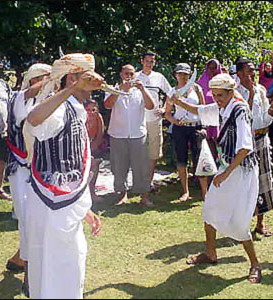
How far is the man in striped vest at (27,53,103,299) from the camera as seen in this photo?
9.94ft

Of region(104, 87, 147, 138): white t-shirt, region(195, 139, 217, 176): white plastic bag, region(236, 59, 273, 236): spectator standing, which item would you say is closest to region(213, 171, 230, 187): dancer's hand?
region(236, 59, 273, 236): spectator standing

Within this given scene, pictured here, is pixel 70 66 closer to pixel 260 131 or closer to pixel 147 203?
pixel 260 131

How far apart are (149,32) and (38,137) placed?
22.3 feet

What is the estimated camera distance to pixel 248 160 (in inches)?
183

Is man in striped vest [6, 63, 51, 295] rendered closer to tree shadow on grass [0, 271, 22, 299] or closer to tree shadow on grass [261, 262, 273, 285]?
tree shadow on grass [0, 271, 22, 299]

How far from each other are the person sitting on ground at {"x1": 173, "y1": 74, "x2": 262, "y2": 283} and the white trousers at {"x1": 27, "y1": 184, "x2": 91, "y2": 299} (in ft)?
5.13

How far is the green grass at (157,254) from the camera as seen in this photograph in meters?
4.45

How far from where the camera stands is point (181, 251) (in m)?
5.47

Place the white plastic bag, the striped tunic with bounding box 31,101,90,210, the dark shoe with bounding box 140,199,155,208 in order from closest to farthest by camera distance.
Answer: the striped tunic with bounding box 31,101,90,210, the white plastic bag, the dark shoe with bounding box 140,199,155,208

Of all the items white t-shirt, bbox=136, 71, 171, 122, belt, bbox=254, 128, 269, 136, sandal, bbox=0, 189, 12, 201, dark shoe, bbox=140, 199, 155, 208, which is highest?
white t-shirt, bbox=136, 71, 171, 122

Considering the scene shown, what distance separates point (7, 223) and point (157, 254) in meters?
1.80

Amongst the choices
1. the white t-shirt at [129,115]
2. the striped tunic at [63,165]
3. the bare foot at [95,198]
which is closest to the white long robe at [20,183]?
the striped tunic at [63,165]

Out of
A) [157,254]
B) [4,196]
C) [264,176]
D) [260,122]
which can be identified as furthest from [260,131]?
[4,196]

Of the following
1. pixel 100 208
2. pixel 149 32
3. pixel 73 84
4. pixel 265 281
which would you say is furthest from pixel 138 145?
pixel 73 84
